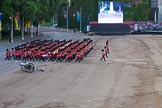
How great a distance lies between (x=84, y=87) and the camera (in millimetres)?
30000

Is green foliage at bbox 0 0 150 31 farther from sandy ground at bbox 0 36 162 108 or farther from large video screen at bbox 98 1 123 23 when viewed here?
sandy ground at bbox 0 36 162 108

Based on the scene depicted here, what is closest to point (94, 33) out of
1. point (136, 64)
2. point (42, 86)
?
point (136, 64)

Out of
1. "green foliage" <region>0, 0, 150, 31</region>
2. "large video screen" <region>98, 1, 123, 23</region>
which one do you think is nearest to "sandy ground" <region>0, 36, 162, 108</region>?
"green foliage" <region>0, 0, 150, 31</region>

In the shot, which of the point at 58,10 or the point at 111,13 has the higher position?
the point at 58,10

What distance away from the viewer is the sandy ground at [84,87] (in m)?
24.1

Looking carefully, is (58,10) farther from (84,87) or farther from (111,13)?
(84,87)

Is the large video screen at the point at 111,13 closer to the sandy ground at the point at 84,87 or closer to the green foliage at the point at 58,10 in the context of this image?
the green foliage at the point at 58,10

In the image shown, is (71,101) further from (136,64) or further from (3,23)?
(3,23)

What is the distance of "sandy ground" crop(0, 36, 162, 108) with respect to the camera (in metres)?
24.1

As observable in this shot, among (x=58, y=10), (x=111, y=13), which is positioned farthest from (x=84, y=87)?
(x=58, y=10)

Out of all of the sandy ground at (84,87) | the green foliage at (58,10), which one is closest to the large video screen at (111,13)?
the green foliage at (58,10)

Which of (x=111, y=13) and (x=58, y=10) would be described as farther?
(x=58, y=10)

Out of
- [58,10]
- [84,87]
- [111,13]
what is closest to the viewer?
[84,87]

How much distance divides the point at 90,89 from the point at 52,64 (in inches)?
654
